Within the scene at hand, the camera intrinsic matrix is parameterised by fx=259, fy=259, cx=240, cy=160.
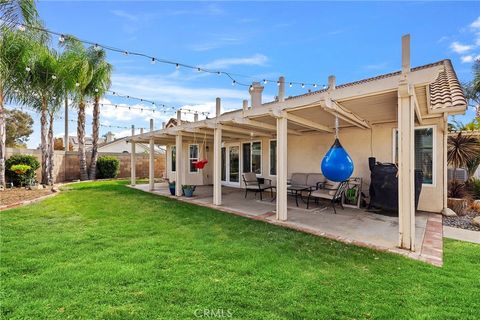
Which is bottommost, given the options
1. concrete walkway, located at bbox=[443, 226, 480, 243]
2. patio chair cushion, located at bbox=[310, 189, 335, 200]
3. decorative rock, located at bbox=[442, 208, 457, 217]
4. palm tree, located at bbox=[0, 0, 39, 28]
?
concrete walkway, located at bbox=[443, 226, 480, 243]

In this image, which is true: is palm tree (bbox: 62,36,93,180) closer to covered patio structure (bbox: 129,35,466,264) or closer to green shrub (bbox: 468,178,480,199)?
covered patio structure (bbox: 129,35,466,264)

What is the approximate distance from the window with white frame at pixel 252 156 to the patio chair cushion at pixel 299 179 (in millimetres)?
2311

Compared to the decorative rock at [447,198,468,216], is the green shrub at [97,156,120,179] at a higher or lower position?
higher

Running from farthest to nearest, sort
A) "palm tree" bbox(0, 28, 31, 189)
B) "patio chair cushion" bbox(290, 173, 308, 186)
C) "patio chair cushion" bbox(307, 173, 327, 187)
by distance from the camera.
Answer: "palm tree" bbox(0, 28, 31, 189) → "patio chair cushion" bbox(290, 173, 308, 186) → "patio chair cushion" bbox(307, 173, 327, 187)

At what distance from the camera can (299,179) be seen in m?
8.85

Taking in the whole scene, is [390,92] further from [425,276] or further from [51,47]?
[51,47]

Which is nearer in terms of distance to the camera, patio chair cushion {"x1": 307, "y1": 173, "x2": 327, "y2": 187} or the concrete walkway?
the concrete walkway

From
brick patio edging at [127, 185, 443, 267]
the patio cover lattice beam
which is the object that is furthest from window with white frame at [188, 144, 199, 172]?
the patio cover lattice beam

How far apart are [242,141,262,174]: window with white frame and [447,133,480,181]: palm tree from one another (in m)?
6.45

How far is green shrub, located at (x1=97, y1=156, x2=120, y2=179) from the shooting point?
1641 cm

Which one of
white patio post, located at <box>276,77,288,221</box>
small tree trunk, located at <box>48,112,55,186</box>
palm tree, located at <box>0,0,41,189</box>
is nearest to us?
white patio post, located at <box>276,77,288,221</box>

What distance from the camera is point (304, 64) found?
11766 millimetres

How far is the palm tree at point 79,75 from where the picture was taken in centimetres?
1191

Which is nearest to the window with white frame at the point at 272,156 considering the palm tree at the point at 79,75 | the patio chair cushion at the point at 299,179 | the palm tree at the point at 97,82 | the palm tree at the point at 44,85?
the patio chair cushion at the point at 299,179
